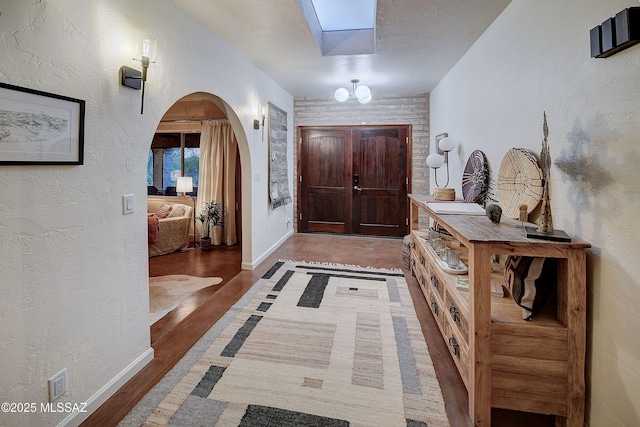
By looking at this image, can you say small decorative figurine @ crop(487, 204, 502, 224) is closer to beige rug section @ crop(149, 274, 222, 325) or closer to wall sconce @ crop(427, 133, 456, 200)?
wall sconce @ crop(427, 133, 456, 200)

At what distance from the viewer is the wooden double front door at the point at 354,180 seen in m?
6.12

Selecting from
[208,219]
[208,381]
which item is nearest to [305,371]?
[208,381]

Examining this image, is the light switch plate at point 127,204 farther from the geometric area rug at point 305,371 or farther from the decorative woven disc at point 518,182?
the decorative woven disc at point 518,182

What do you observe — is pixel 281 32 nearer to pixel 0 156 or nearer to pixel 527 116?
pixel 527 116

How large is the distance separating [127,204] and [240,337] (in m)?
1.25

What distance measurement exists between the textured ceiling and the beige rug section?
2.57 metres

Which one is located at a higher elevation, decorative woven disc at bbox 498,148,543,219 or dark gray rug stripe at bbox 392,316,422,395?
decorative woven disc at bbox 498,148,543,219

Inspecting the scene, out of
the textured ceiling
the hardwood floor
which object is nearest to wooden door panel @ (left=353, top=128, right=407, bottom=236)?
the hardwood floor

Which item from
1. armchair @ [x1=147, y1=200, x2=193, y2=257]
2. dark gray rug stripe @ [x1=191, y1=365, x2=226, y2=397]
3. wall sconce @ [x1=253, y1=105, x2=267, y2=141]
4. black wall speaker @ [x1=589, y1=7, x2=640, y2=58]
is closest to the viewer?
black wall speaker @ [x1=589, y1=7, x2=640, y2=58]

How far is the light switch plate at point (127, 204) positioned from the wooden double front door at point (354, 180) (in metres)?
4.48

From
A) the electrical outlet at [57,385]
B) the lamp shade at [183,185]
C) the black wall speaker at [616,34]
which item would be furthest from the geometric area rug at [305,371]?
the lamp shade at [183,185]

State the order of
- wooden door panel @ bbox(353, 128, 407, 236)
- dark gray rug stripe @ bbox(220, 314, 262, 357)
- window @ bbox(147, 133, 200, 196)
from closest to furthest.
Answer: dark gray rug stripe @ bbox(220, 314, 262, 357) → wooden door panel @ bbox(353, 128, 407, 236) → window @ bbox(147, 133, 200, 196)

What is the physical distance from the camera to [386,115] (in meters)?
5.98

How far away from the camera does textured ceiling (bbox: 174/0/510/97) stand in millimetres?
2564
